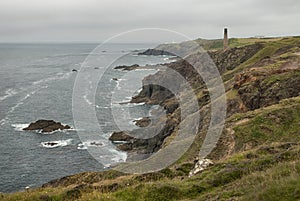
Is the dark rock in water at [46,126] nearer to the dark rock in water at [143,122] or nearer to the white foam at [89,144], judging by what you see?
the white foam at [89,144]

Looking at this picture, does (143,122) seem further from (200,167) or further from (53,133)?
(200,167)

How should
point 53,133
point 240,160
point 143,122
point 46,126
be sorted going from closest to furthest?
point 240,160
point 53,133
point 46,126
point 143,122

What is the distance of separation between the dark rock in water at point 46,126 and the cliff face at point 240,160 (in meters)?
20.0

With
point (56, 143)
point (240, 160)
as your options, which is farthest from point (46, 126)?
point (240, 160)

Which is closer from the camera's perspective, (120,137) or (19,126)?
(120,137)

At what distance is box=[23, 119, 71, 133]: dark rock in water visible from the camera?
233 ft

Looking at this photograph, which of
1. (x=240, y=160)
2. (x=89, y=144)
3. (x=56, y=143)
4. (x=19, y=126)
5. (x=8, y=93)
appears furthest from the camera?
→ (x=8, y=93)

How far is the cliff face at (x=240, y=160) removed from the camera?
12.5m

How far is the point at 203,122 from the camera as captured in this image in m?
44.8

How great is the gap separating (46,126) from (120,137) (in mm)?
18734

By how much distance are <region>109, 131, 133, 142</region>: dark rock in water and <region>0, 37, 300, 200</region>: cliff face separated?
387 cm

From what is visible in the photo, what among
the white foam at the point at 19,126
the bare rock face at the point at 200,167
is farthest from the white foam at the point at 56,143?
the bare rock face at the point at 200,167

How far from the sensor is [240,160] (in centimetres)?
1898

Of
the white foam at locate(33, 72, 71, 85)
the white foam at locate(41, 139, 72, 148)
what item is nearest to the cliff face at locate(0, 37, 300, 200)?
the white foam at locate(41, 139, 72, 148)
